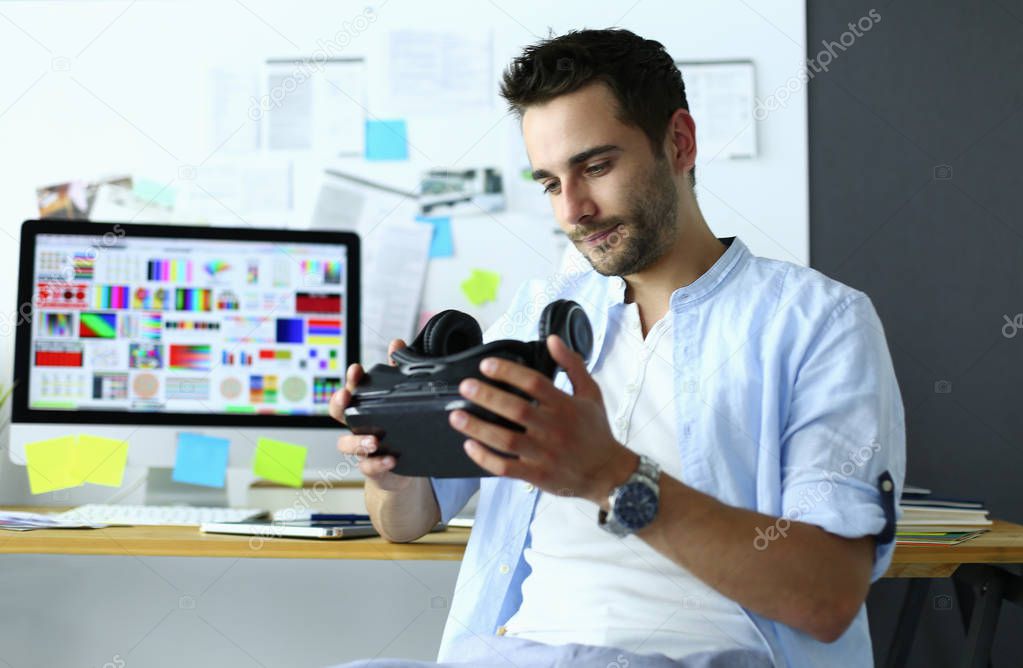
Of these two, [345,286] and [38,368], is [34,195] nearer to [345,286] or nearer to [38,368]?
[38,368]

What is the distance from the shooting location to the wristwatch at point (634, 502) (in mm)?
836

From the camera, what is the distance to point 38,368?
166 cm

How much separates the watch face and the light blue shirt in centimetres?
12

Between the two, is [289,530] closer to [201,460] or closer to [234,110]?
[201,460]

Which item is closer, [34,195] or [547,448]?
[547,448]

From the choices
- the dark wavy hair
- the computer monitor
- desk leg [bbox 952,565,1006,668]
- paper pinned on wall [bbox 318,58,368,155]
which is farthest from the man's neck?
paper pinned on wall [bbox 318,58,368,155]

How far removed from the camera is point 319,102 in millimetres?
1899

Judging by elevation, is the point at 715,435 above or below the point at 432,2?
below

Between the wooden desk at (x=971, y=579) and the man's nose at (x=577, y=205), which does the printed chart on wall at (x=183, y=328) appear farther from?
the wooden desk at (x=971, y=579)

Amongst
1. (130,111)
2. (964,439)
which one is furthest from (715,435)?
(130,111)

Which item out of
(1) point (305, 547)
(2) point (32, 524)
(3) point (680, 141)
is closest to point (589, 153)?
(3) point (680, 141)

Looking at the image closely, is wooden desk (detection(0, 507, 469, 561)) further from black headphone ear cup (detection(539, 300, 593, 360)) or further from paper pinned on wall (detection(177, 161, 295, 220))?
paper pinned on wall (detection(177, 161, 295, 220))

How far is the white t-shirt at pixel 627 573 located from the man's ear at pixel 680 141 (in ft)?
0.65

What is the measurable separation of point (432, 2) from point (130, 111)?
2.09 feet
